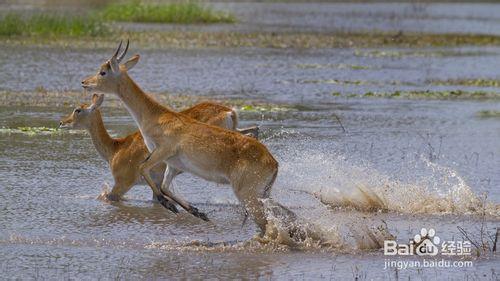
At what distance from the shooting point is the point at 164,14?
3409 cm

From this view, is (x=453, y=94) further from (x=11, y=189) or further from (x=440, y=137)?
(x=11, y=189)

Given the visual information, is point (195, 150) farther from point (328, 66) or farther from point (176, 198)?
point (328, 66)

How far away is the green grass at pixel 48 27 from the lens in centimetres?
2616

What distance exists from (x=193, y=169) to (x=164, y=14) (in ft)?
81.0

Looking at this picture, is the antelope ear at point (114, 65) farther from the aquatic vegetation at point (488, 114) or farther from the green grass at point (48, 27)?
the green grass at point (48, 27)

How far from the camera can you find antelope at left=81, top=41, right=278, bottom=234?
944 centimetres

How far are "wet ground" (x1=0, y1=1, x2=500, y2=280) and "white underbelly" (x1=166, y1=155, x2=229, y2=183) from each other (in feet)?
1.74

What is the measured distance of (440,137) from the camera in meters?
15.4

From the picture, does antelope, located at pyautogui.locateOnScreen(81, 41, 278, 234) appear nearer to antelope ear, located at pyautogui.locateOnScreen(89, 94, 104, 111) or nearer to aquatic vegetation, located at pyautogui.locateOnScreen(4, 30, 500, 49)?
antelope ear, located at pyautogui.locateOnScreen(89, 94, 104, 111)

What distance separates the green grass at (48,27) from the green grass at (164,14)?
227 inches

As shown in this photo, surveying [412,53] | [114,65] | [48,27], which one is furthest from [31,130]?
[412,53]

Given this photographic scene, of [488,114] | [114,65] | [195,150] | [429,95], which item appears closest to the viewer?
[195,150]

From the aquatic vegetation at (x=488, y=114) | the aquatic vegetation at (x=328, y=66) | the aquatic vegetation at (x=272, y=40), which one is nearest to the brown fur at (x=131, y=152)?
the aquatic vegetation at (x=488, y=114)

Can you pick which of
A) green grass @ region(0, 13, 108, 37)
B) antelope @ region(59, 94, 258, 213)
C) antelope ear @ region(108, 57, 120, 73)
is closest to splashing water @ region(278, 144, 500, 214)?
antelope @ region(59, 94, 258, 213)
